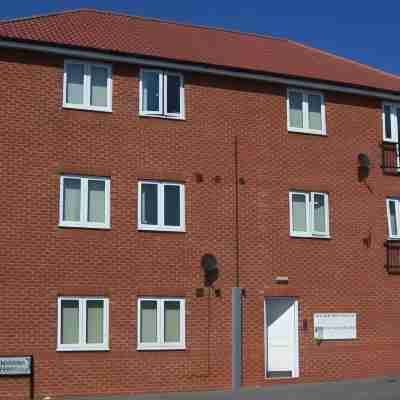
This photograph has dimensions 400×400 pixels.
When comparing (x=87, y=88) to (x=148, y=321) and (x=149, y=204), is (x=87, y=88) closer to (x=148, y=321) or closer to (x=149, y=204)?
(x=149, y=204)

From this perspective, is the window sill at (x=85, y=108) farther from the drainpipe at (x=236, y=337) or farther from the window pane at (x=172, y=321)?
the drainpipe at (x=236, y=337)

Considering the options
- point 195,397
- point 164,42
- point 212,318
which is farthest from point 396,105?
point 195,397

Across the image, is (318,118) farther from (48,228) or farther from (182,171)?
(48,228)

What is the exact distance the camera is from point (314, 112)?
68.9 ft

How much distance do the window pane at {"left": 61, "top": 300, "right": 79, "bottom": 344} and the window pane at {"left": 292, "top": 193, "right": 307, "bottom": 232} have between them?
5747 mm

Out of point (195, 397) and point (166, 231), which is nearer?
point (195, 397)

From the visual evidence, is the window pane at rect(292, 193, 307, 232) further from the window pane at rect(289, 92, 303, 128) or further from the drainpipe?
the drainpipe

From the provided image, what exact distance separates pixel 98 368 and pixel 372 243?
25.2 feet

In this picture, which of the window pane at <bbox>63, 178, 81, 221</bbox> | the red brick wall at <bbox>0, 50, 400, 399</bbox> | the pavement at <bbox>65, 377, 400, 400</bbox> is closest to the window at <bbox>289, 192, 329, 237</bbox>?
the red brick wall at <bbox>0, 50, 400, 399</bbox>

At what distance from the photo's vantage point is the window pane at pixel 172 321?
18.4 meters

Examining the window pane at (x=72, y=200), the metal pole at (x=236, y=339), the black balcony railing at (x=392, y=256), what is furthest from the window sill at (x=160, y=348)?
the black balcony railing at (x=392, y=256)

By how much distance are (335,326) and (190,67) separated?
23.0 feet

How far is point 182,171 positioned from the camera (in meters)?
19.0

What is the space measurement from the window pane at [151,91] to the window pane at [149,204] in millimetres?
1801
